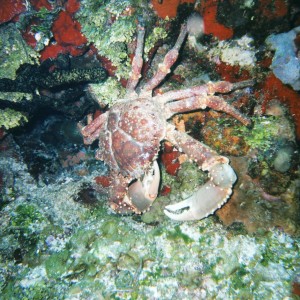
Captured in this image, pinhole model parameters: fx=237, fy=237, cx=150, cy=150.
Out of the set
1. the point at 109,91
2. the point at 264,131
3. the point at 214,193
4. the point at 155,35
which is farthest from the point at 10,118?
the point at 264,131

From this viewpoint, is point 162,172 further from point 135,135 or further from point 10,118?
point 10,118

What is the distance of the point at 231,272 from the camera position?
304 centimetres

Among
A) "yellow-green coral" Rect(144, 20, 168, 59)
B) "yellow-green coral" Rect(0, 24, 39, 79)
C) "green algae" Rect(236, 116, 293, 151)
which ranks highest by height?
"yellow-green coral" Rect(0, 24, 39, 79)

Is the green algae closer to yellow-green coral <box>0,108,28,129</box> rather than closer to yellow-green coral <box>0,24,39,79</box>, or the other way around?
yellow-green coral <box>0,24,39,79</box>

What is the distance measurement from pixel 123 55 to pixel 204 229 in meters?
2.96

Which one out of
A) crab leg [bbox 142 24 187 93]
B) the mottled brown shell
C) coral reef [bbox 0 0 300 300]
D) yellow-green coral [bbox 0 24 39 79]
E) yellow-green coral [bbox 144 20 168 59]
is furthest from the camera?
yellow-green coral [bbox 0 24 39 79]

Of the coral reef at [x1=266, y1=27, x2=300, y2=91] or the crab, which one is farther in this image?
the crab

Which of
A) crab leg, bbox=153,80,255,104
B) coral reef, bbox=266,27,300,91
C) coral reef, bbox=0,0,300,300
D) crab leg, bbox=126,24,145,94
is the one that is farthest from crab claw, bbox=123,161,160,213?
coral reef, bbox=266,27,300,91

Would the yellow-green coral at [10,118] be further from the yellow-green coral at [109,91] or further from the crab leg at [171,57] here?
the crab leg at [171,57]

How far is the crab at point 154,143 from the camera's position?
311cm

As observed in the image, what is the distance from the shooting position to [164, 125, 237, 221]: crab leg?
305 cm

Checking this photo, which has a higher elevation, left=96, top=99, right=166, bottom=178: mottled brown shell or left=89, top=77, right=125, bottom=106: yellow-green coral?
→ left=89, top=77, right=125, bottom=106: yellow-green coral

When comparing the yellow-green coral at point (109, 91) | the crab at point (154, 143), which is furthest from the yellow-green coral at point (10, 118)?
the crab at point (154, 143)

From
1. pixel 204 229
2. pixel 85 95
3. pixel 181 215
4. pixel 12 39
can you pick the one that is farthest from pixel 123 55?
pixel 204 229
